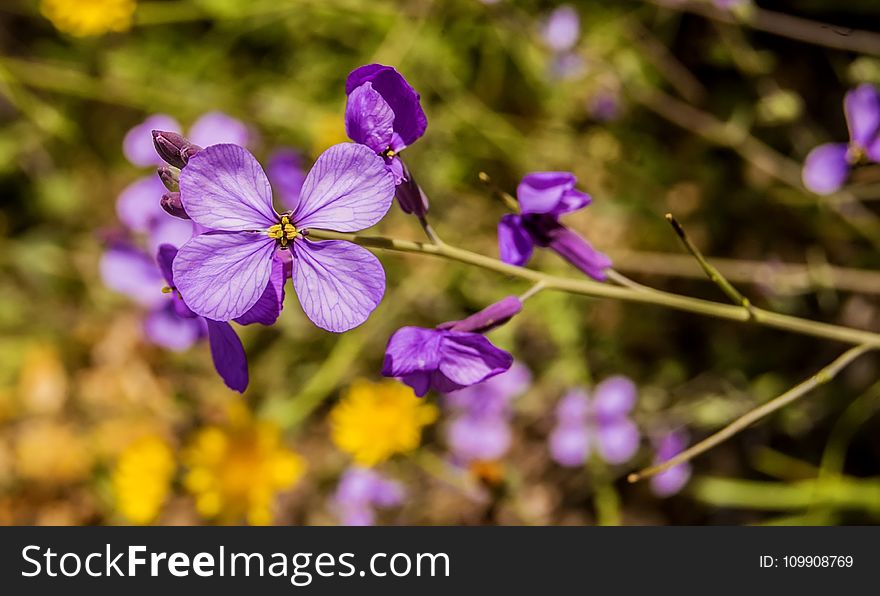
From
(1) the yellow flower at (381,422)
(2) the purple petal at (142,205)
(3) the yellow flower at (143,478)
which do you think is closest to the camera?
(2) the purple petal at (142,205)

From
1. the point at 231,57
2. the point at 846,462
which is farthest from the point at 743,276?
the point at 231,57

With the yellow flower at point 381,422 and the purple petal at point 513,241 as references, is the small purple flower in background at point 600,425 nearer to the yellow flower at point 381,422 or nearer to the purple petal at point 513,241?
the yellow flower at point 381,422

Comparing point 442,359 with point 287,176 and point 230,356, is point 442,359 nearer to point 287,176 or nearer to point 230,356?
point 230,356

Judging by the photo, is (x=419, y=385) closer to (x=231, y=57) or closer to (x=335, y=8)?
(x=335, y=8)

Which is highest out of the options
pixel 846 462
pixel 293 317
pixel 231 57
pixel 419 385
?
pixel 231 57

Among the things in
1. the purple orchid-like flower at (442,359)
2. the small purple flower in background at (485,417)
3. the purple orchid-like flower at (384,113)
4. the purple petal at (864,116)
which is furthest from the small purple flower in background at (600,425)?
the purple orchid-like flower at (384,113)
